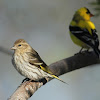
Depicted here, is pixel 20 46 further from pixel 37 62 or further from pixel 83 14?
pixel 83 14

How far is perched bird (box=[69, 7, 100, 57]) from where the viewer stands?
437cm

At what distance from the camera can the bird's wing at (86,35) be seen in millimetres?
4354

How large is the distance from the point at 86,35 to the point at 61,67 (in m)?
1.51

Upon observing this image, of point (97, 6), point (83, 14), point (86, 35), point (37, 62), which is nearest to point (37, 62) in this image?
point (37, 62)

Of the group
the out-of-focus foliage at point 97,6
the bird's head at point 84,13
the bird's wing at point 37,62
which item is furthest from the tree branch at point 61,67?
the bird's head at point 84,13

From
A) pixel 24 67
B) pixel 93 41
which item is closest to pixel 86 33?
pixel 93 41

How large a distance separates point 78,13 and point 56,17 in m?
0.60

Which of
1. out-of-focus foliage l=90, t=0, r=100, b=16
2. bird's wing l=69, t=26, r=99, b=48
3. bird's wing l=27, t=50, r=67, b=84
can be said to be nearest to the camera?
out-of-focus foliage l=90, t=0, r=100, b=16

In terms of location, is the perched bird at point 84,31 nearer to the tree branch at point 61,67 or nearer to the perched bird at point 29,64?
the tree branch at point 61,67

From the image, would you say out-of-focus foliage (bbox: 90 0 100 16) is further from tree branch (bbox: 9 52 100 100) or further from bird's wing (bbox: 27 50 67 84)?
bird's wing (bbox: 27 50 67 84)

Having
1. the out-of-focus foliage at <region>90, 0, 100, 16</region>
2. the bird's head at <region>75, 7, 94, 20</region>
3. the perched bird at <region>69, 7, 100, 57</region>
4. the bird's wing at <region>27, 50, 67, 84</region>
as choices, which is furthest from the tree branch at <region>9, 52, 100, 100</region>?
the bird's head at <region>75, 7, 94, 20</region>

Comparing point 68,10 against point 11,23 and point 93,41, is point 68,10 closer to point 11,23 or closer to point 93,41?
point 11,23

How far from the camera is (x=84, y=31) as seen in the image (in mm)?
4723

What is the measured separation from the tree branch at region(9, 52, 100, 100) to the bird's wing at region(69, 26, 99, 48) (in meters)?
0.35
